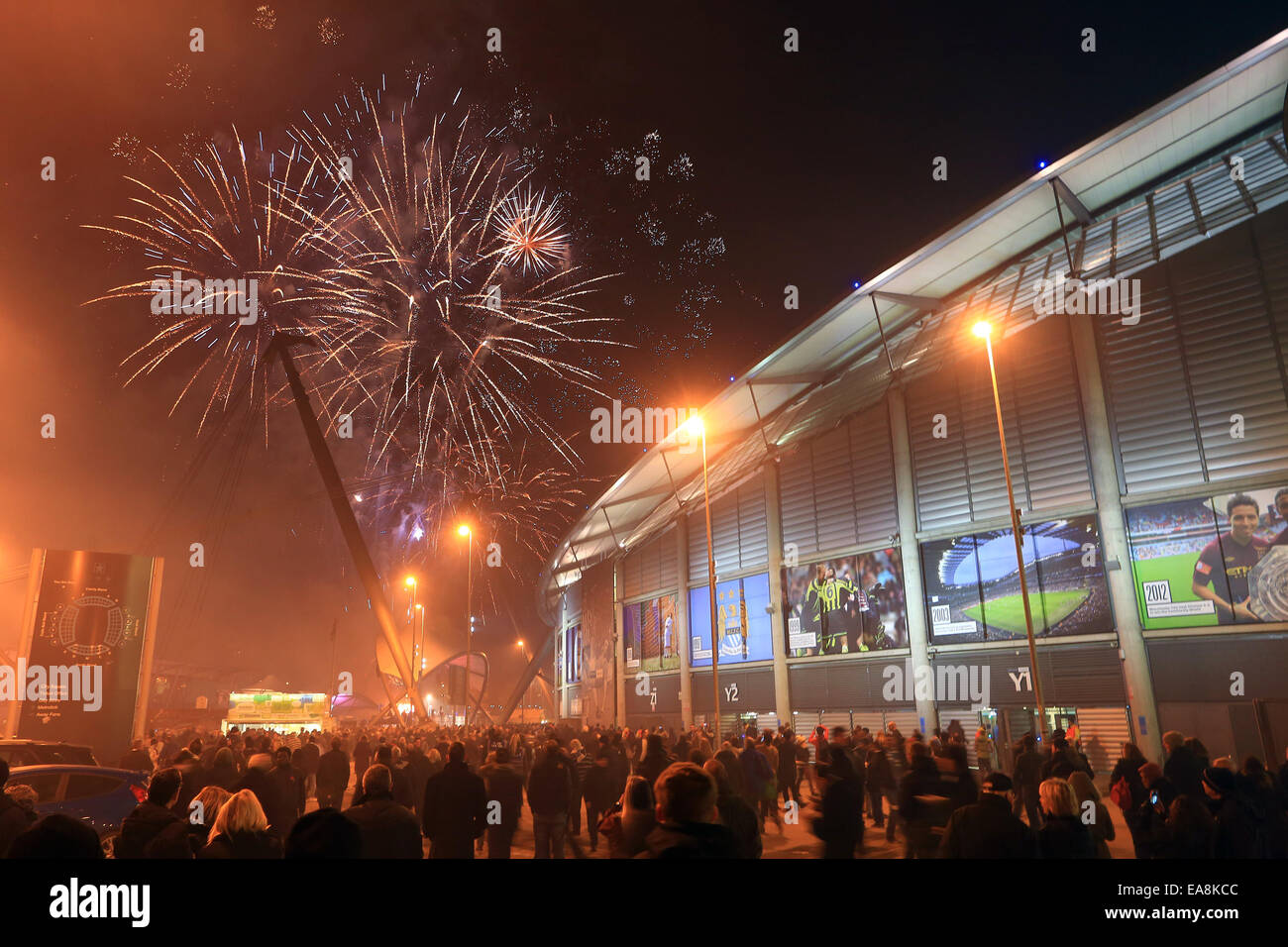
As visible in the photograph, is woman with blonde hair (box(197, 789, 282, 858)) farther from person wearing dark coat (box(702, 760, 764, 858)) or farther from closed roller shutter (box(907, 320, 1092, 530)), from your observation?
closed roller shutter (box(907, 320, 1092, 530))

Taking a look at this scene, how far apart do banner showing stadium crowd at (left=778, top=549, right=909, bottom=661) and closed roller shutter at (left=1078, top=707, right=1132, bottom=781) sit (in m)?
6.02

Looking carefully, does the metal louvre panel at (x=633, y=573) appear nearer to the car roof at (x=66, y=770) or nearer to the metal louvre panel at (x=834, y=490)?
the metal louvre panel at (x=834, y=490)

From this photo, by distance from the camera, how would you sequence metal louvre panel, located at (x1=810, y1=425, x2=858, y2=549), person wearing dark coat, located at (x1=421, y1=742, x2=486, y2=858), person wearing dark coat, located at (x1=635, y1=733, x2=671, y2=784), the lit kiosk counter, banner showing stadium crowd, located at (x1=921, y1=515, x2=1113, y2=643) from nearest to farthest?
person wearing dark coat, located at (x1=421, y1=742, x2=486, y2=858)
person wearing dark coat, located at (x1=635, y1=733, x2=671, y2=784)
banner showing stadium crowd, located at (x1=921, y1=515, x2=1113, y2=643)
metal louvre panel, located at (x1=810, y1=425, x2=858, y2=549)
the lit kiosk counter

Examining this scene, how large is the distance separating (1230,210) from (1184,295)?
8.07 ft

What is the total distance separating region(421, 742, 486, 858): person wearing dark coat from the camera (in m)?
7.23

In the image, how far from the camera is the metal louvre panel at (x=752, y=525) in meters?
32.9

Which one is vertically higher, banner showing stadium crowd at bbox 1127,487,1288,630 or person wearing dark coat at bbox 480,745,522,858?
banner showing stadium crowd at bbox 1127,487,1288,630

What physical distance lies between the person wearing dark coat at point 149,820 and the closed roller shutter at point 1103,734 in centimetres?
2347

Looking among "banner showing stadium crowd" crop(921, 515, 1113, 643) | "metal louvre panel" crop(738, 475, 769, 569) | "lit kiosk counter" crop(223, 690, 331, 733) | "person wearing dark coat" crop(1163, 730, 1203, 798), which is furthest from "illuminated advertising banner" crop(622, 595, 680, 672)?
"person wearing dark coat" crop(1163, 730, 1203, 798)

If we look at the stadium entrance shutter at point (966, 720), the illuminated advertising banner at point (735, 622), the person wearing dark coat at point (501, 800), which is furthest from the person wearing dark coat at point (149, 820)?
the illuminated advertising banner at point (735, 622)

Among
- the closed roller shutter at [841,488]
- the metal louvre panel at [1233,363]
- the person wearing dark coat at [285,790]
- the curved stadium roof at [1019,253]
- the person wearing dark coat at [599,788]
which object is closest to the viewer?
the person wearing dark coat at [285,790]
